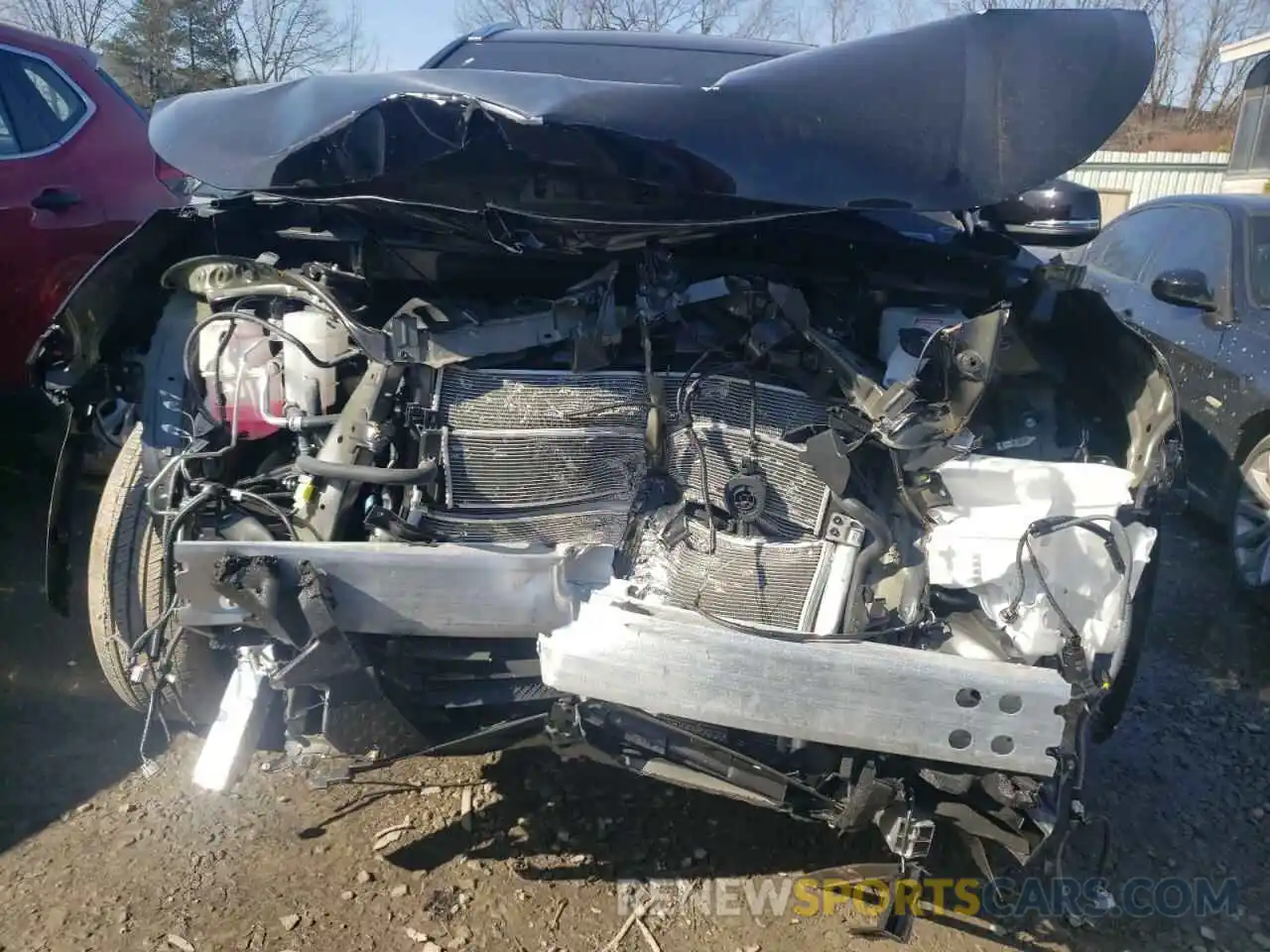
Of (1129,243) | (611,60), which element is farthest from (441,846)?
(1129,243)

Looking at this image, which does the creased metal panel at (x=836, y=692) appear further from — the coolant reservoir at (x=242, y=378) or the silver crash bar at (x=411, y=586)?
the coolant reservoir at (x=242, y=378)

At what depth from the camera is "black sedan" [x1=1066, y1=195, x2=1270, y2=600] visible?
13.7ft

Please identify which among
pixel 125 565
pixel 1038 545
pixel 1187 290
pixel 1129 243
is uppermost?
pixel 1129 243

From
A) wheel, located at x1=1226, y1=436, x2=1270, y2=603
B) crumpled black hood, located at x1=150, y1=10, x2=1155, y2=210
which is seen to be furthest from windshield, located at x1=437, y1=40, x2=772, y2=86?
wheel, located at x1=1226, y1=436, x2=1270, y2=603

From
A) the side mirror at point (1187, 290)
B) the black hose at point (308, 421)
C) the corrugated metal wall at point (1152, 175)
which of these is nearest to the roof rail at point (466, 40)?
the black hose at point (308, 421)

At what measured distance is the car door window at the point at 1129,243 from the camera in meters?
5.47

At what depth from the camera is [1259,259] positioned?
15.0ft

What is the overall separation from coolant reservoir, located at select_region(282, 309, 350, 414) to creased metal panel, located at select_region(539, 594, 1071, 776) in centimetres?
88

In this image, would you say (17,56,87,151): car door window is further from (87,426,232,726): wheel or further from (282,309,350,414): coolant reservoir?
(282,309,350,414): coolant reservoir

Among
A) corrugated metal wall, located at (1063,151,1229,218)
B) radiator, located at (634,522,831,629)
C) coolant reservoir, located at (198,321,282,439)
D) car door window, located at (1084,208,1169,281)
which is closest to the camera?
radiator, located at (634,522,831,629)

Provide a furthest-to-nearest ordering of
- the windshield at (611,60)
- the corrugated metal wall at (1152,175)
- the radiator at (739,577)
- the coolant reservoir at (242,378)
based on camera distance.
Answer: the corrugated metal wall at (1152,175), the windshield at (611,60), the coolant reservoir at (242,378), the radiator at (739,577)

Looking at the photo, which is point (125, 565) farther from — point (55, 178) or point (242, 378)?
point (55, 178)

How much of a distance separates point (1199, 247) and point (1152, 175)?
15.6m

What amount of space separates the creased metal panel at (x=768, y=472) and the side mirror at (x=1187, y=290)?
132 inches
